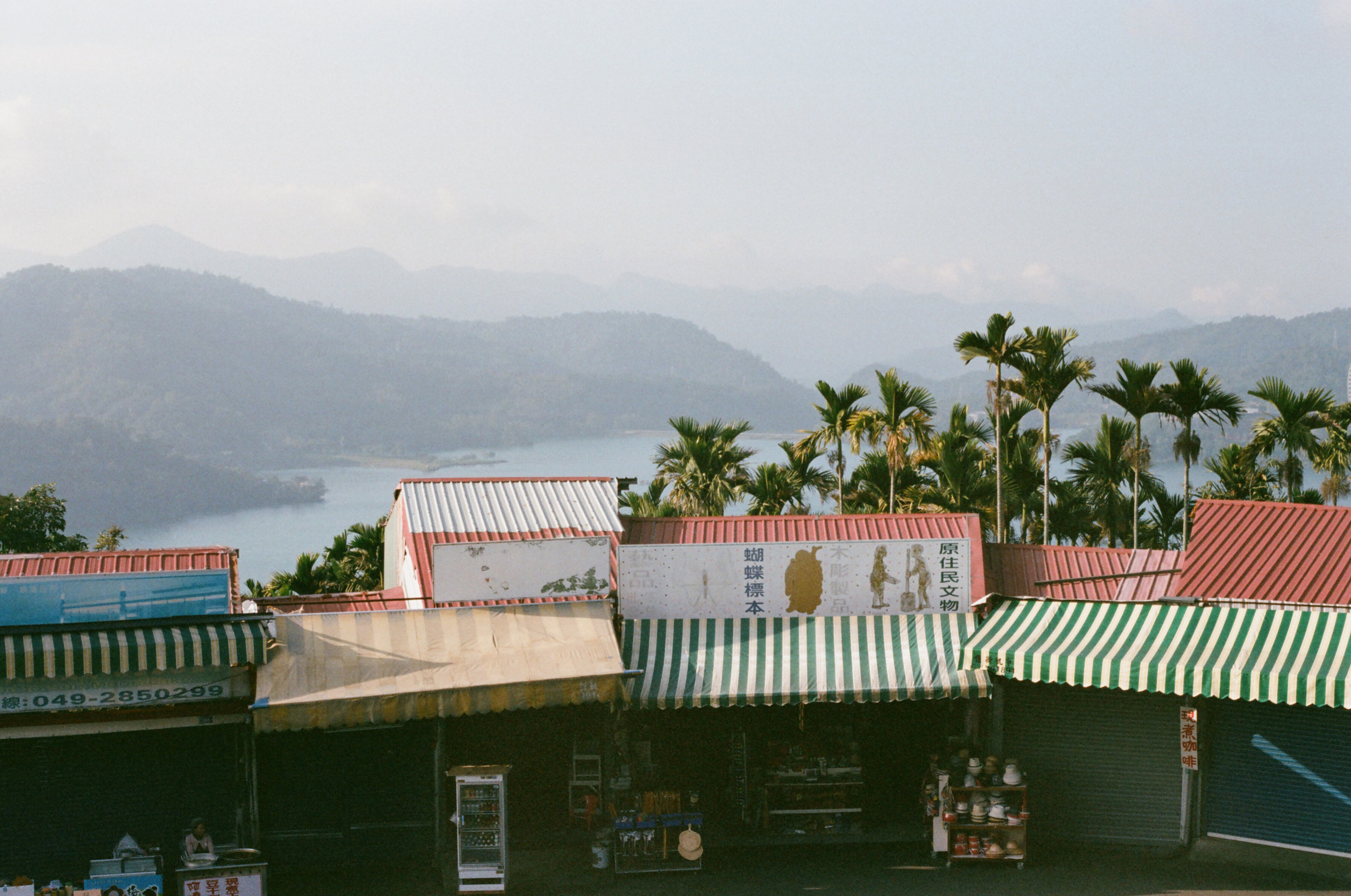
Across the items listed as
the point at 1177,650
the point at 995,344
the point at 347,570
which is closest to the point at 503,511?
the point at 347,570

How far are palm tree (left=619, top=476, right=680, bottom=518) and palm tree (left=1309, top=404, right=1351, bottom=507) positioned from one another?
1412cm

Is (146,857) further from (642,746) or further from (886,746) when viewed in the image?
(886,746)

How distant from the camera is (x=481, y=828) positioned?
14312 mm

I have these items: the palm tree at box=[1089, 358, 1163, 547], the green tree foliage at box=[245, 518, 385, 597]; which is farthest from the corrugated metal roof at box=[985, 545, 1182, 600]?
the green tree foliage at box=[245, 518, 385, 597]

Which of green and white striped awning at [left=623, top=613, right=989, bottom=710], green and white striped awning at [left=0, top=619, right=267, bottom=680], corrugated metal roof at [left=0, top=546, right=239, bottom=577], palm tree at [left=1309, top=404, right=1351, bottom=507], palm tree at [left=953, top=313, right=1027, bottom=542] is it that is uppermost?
palm tree at [left=953, top=313, right=1027, bottom=542]

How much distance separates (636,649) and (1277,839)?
831 centimetres

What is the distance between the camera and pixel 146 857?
13.7m

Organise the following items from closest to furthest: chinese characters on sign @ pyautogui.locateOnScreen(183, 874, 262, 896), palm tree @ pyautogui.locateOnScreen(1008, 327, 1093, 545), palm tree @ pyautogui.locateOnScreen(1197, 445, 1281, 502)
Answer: chinese characters on sign @ pyautogui.locateOnScreen(183, 874, 262, 896) → palm tree @ pyautogui.locateOnScreen(1008, 327, 1093, 545) → palm tree @ pyautogui.locateOnScreen(1197, 445, 1281, 502)

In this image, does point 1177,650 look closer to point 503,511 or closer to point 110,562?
point 503,511

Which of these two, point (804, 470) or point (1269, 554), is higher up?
point (804, 470)

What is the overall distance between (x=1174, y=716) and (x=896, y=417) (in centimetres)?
1014

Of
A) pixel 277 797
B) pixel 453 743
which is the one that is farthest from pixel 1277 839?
pixel 277 797

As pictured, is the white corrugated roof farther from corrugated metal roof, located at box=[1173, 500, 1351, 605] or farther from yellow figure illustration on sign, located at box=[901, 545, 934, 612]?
corrugated metal roof, located at box=[1173, 500, 1351, 605]

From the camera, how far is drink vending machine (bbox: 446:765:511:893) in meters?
14.2
